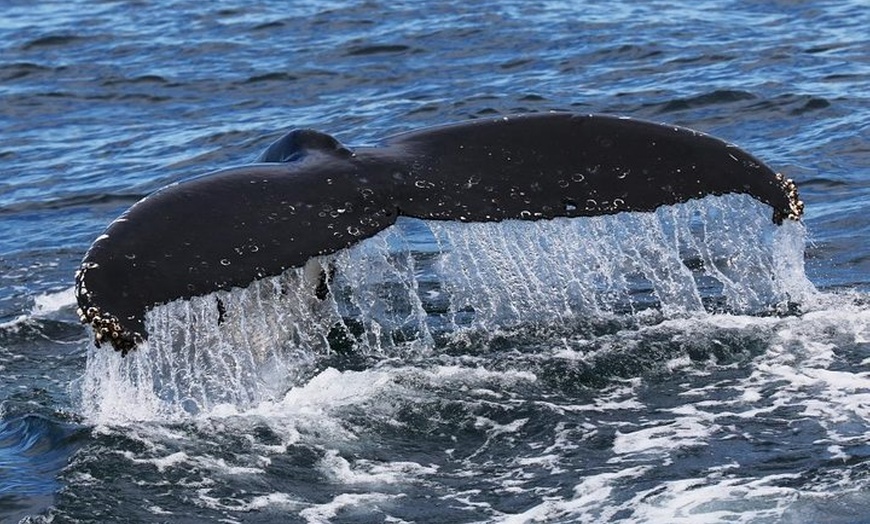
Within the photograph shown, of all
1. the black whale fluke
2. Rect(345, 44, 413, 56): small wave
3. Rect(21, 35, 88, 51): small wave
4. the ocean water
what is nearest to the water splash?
the ocean water

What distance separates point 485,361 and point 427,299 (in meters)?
1.84

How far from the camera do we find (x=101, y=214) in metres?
14.0

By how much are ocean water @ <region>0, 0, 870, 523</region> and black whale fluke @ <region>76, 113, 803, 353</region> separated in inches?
12.0

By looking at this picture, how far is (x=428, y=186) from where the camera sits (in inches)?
289

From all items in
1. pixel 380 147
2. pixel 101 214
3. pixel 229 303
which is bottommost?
pixel 101 214

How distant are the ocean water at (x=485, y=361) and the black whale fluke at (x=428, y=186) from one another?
0.31 m

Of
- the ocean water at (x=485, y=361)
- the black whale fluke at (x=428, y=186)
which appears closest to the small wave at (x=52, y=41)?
the ocean water at (x=485, y=361)

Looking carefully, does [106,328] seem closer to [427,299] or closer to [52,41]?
[427,299]

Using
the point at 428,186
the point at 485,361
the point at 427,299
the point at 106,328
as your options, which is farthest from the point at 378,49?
the point at 106,328

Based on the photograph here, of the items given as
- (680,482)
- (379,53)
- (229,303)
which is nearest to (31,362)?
(229,303)

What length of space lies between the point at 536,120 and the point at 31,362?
155 inches

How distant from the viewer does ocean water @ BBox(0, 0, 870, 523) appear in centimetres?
725

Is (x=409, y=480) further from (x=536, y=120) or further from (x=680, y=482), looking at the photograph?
(x=536, y=120)

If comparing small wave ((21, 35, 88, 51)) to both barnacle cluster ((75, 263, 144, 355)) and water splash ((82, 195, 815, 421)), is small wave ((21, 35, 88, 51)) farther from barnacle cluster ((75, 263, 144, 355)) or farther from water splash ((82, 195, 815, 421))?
barnacle cluster ((75, 263, 144, 355))
